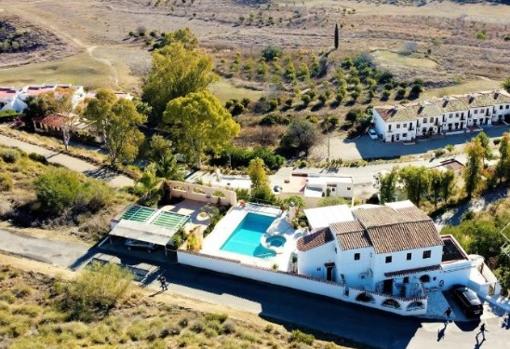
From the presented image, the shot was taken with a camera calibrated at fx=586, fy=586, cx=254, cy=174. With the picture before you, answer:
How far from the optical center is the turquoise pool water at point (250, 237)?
4253cm

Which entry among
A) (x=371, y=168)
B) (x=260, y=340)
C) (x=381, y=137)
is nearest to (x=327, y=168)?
(x=371, y=168)

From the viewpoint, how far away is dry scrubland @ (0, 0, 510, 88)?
9912cm

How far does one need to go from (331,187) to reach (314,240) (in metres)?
18.3

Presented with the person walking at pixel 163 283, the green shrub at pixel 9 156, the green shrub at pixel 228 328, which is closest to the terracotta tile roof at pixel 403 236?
the green shrub at pixel 228 328

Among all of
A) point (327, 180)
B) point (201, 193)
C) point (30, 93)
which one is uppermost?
point (201, 193)

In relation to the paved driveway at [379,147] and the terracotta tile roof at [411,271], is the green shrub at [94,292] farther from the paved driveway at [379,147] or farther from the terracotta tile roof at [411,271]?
the paved driveway at [379,147]

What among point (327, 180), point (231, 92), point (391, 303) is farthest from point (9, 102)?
point (391, 303)

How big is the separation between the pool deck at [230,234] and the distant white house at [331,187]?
9.89 meters

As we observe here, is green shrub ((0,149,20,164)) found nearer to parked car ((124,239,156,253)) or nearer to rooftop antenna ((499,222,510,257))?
parked car ((124,239,156,253))

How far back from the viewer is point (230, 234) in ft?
144

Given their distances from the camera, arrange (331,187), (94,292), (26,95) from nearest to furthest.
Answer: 1. (94,292)
2. (331,187)
3. (26,95)

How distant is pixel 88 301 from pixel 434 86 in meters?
70.5

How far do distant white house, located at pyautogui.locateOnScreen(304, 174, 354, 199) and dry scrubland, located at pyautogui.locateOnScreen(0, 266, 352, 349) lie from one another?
23323mm

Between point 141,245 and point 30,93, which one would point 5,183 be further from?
point 30,93
